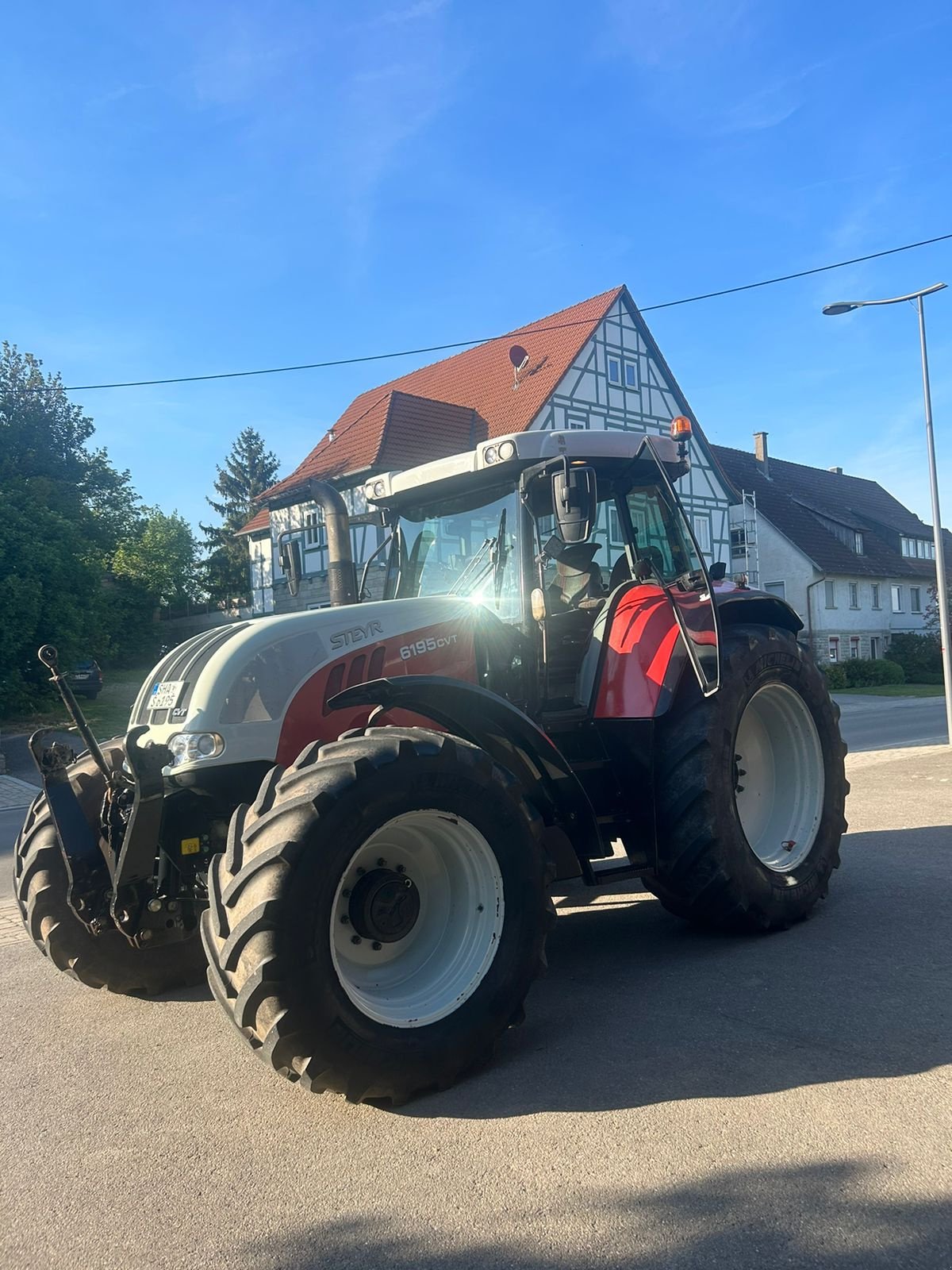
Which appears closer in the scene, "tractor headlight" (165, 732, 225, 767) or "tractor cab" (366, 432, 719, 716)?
"tractor headlight" (165, 732, 225, 767)

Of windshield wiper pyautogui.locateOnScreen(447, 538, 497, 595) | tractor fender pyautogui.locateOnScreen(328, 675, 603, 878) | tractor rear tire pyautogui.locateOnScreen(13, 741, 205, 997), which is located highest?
windshield wiper pyautogui.locateOnScreen(447, 538, 497, 595)

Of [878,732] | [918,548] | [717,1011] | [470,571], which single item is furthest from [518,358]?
[918,548]

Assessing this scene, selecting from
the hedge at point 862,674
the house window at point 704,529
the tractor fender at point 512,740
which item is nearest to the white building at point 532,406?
the house window at point 704,529

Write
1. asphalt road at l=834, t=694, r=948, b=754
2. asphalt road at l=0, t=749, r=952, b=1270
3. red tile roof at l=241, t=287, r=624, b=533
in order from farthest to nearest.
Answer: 1. red tile roof at l=241, t=287, r=624, b=533
2. asphalt road at l=834, t=694, r=948, b=754
3. asphalt road at l=0, t=749, r=952, b=1270

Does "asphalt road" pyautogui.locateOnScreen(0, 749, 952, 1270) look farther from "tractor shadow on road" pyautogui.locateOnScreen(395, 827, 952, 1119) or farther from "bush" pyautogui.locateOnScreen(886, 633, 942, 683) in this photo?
"bush" pyautogui.locateOnScreen(886, 633, 942, 683)

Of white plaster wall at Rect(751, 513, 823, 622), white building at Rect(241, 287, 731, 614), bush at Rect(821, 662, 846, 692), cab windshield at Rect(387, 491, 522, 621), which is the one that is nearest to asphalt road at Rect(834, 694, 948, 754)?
bush at Rect(821, 662, 846, 692)

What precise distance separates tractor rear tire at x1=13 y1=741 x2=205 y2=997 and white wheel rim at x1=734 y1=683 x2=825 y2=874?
10.1ft

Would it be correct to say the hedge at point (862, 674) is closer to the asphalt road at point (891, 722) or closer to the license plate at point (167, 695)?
the asphalt road at point (891, 722)

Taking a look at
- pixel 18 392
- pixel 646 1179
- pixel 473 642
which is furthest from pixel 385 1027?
pixel 18 392

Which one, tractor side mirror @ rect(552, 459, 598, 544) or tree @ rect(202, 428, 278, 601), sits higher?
tree @ rect(202, 428, 278, 601)

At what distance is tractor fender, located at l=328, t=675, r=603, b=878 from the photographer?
389 cm

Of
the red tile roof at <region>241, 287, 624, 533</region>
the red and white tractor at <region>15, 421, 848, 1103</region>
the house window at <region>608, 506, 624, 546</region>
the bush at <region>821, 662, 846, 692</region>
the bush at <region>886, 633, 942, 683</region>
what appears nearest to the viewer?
the red and white tractor at <region>15, 421, 848, 1103</region>

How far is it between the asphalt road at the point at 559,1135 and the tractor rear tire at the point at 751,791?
328 millimetres

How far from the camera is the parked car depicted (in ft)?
82.6
